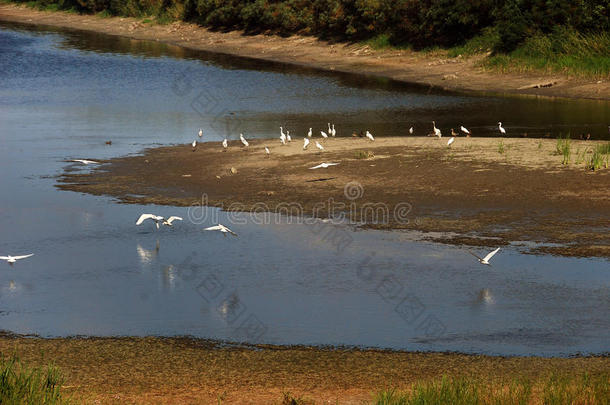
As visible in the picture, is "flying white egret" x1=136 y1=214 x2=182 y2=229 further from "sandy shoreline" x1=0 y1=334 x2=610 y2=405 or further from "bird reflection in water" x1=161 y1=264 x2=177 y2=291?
"sandy shoreline" x1=0 y1=334 x2=610 y2=405

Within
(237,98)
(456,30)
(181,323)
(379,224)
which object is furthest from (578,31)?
(181,323)

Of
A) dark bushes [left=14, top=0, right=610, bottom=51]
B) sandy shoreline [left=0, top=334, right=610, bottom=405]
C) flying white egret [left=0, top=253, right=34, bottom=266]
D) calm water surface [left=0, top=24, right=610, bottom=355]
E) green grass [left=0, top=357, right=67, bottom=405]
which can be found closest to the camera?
green grass [left=0, top=357, right=67, bottom=405]

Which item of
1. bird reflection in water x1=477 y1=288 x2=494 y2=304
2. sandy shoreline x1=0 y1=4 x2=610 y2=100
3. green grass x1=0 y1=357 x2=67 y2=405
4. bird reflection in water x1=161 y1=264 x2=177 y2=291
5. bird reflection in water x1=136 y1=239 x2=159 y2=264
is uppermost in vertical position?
green grass x1=0 y1=357 x2=67 y2=405

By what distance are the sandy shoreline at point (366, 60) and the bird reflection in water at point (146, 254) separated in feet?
85.7

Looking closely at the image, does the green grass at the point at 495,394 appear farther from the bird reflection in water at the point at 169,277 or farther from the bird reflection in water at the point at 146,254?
the bird reflection in water at the point at 146,254

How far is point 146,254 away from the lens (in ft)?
57.7

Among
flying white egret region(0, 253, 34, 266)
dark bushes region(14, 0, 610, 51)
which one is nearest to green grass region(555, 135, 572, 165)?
flying white egret region(0, 253, 34, 266)

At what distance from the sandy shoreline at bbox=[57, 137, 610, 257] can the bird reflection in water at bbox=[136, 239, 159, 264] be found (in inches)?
135

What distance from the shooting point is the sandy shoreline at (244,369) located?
34.9 ft

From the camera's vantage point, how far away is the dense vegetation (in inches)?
1706

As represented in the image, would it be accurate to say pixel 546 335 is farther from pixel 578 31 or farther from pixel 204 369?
pixel 578 31

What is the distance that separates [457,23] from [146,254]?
37295 mm

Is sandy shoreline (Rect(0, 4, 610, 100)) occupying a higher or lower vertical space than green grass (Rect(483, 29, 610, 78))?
lower

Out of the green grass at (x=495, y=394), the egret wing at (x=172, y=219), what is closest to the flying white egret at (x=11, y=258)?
the egret wing at (x=172, y=219)
